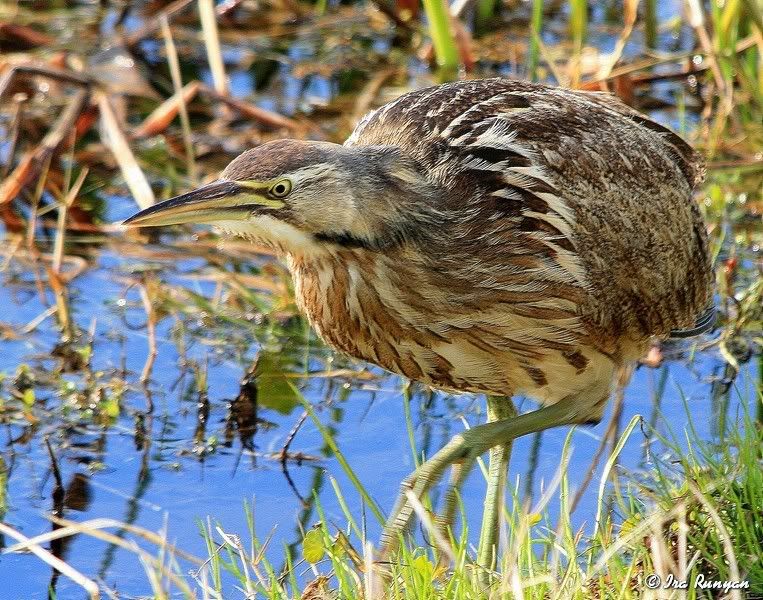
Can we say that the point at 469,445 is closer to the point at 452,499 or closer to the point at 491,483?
the point at 452,499

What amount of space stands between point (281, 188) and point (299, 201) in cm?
4

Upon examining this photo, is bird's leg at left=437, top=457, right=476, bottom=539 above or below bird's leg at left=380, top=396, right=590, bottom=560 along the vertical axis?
below

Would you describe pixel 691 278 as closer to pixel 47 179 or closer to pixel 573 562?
pixel 573 562

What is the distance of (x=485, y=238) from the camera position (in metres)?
3.30

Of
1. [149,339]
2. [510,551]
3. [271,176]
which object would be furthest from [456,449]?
[149,339]

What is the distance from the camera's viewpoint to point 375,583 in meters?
2.79

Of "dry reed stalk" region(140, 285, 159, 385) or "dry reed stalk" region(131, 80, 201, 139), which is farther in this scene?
"dry reed stalk" region(131, 80, 201, 139)

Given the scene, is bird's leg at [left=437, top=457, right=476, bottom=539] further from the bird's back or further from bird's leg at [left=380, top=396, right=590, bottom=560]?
the bird's back

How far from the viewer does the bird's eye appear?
2.81 m

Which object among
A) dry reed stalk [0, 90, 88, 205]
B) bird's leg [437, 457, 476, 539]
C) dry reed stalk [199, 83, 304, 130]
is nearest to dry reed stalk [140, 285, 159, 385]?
dry reed stalk [0, 90, 88, 205]

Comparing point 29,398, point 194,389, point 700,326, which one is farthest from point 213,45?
point 700,326

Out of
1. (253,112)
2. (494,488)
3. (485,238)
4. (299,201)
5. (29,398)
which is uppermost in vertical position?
(253,112)

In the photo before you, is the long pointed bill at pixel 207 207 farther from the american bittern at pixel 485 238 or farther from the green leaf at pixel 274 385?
the green leaf at pixel 274 385

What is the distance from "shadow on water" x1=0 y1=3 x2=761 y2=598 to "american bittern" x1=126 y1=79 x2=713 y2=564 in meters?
0.23
